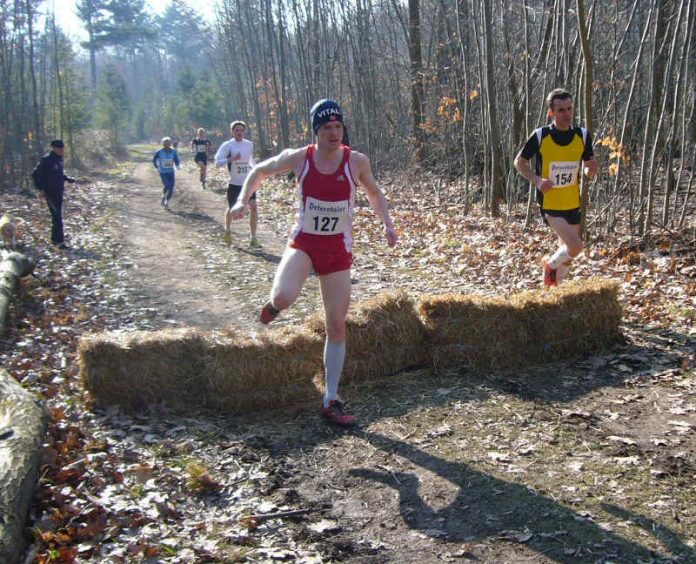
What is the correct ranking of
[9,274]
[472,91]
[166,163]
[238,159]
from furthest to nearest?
[166,163]
[472,91]
[238,159]
[9,274]

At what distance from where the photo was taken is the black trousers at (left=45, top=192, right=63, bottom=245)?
44.2 feet

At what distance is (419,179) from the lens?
66.3 feet

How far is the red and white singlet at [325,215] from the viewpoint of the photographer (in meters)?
4.77

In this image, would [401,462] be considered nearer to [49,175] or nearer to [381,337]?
[381,337]

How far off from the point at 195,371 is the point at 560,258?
163 inches

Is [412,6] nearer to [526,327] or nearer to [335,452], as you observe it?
[526,327]

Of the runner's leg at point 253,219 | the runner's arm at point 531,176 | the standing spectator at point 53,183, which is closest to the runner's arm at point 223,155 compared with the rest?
the runner's leg at point 253,219

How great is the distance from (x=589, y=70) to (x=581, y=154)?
69.4 inches

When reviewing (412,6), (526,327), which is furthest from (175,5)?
(526,327)

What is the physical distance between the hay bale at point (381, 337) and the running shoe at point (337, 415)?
2.24 feet

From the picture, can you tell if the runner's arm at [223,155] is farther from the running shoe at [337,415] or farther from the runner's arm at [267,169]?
the running shoe at [337,415]

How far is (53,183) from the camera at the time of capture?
1359cm

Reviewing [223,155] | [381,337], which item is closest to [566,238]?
[381,337]

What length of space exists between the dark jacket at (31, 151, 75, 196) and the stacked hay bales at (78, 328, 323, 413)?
30.7ft
